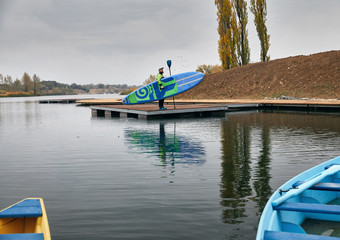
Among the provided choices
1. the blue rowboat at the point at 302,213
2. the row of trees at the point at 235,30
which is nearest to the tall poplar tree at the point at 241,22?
the row of trees at the point at 235,30

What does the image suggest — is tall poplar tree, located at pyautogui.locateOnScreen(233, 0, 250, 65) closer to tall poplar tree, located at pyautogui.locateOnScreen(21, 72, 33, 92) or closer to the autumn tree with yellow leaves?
the autumn tree with yellow leaves

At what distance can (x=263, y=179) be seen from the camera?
23.7 feet

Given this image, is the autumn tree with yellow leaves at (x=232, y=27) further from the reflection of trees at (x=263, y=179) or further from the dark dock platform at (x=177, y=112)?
the reflection of trees at (x=263, y=179)

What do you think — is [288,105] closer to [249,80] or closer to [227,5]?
[249,80]

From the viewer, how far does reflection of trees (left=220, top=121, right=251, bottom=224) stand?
537 centimetres

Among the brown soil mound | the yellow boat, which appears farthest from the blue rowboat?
the brown soil mound

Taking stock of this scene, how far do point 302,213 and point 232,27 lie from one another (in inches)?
1875

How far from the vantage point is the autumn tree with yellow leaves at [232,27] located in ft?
163

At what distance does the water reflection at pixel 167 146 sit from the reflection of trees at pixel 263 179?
4.81 ft

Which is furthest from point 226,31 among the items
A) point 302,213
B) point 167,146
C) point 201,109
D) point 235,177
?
point 302,213

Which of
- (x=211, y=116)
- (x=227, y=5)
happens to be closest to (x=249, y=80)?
(x=227, y=5)

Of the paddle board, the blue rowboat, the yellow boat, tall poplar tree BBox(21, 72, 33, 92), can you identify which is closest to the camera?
the blue rowboat

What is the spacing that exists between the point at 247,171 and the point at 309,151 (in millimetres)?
3151

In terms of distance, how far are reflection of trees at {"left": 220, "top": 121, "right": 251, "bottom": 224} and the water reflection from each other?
2.55ft
